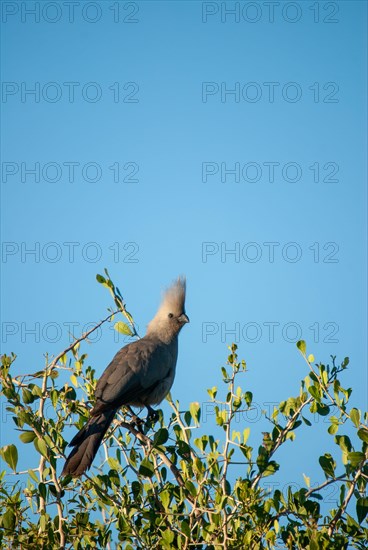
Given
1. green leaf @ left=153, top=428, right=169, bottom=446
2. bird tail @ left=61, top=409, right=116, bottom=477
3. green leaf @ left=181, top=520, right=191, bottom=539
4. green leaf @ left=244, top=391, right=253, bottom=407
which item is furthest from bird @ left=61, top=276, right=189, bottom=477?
green leaf @ left=244, top=391, right=253, bottom=407

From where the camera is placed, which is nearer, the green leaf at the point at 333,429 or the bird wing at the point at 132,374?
the green leaf at the point at 333,429

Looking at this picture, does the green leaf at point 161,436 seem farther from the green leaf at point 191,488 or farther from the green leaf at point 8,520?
the green leaf at point 8,520

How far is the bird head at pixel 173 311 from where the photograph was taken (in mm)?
6117

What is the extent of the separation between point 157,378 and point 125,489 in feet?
6.41

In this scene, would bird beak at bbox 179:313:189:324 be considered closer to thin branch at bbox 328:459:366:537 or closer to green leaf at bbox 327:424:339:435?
green leaf at bbox 327:424:339:435

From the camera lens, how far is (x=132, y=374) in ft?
16.3

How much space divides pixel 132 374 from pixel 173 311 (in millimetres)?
1268

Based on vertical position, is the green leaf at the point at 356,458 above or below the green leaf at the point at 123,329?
below

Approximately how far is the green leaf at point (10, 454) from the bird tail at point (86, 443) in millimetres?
577

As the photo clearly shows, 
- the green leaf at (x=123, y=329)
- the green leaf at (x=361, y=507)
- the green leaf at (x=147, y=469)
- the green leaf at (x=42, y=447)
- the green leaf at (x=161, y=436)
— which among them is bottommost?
the green leaf at (x=361, y=507)

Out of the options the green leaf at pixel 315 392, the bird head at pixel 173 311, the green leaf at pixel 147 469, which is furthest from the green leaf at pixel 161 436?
the bird head at pixel 173 311

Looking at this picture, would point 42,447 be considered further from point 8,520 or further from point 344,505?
point 344,505

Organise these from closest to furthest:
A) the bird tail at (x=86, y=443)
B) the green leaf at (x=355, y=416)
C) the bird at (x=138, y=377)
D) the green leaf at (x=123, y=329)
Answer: the green leaf at (x=355, y=416) → the bird tail at (x=86, y=443) → the bird at (x=138, y=377) → the green leaf at (x=123, y=329)

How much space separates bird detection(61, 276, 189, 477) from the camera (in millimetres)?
4086
